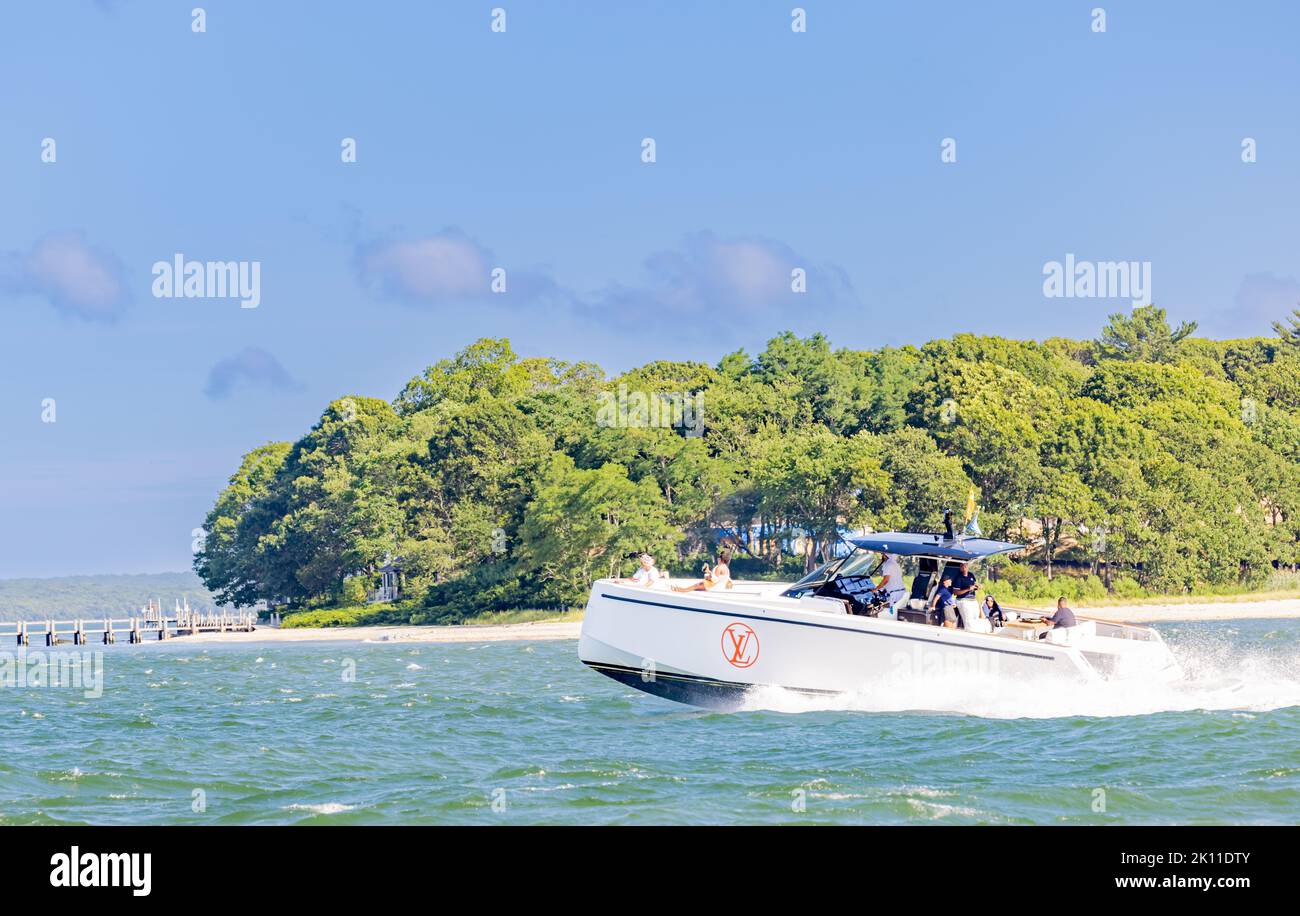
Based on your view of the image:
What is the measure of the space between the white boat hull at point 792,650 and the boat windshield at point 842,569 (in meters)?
0.33

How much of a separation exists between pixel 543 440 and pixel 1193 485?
105 feet

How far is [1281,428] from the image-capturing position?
79.9m

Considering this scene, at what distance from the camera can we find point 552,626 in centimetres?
6431

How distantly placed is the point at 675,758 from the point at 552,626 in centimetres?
4648

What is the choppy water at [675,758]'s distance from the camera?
49.4 ft

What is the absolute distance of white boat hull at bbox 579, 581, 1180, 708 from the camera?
69.0ft

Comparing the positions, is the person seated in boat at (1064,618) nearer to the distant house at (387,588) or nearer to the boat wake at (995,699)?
the boat wake at (995,699)

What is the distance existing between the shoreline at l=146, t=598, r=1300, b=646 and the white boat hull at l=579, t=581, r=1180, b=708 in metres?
35.1

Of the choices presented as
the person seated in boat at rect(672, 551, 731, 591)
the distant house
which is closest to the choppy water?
the person seated in boat at rect(672, 551, 731, 591)

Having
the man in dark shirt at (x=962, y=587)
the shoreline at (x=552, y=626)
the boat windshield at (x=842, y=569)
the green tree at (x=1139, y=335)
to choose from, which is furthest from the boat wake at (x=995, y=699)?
the green tree at (x=1139, y=335)

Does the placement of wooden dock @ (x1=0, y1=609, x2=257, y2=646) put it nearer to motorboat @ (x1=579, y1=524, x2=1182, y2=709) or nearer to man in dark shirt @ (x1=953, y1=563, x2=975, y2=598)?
motorboat @ (x1=579, y1=524, x2=1182, y2=709)

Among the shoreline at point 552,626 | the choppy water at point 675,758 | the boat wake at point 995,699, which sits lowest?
the shoreline at point 552,626
